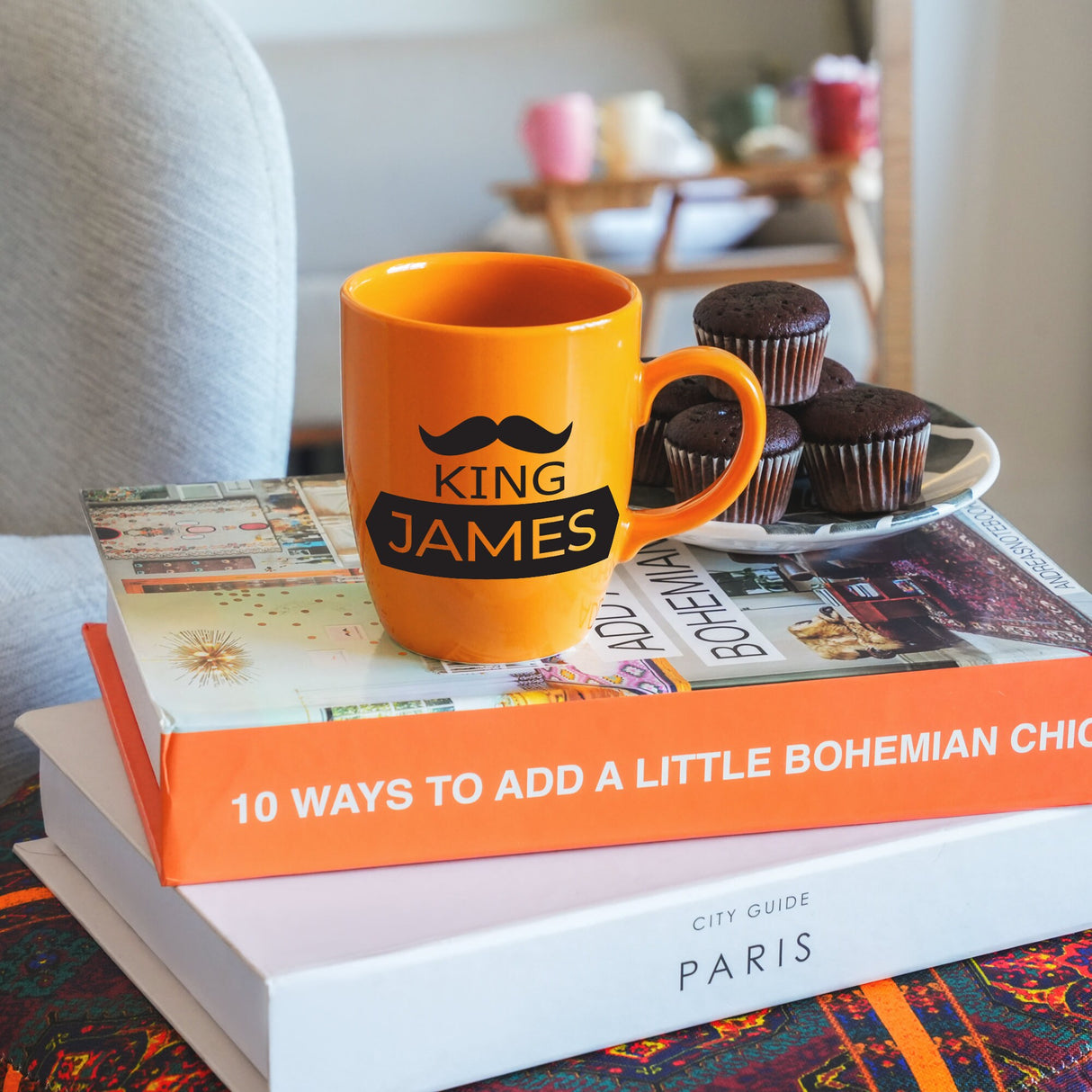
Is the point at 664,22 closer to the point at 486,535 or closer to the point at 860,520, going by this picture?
the point at 860,520

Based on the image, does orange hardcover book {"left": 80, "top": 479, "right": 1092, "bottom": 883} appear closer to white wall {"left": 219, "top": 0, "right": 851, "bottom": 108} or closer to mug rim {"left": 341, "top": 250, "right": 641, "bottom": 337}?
mug rim {"left": 341, "top": 250, "right": 641, "bottom": 337}

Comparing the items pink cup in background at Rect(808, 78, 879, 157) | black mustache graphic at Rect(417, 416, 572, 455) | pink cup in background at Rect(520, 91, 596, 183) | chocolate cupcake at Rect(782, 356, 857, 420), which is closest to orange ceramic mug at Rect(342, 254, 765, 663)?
black mustache graphic at Rect(417, 416, 572, 455)

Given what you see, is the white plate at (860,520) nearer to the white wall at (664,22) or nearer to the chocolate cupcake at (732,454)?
the chocolate cupcake at (732,454)

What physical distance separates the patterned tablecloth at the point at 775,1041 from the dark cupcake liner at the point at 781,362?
218mm

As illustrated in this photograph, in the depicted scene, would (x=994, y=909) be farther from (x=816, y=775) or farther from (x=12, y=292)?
(x=12, y=292)

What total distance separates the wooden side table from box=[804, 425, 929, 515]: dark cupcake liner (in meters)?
1.32

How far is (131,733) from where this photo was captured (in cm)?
47

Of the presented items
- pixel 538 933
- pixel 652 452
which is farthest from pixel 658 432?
pixel 538 933

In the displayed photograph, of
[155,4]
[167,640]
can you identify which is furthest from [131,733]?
[155,4]

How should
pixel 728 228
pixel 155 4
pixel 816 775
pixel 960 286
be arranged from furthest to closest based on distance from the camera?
pixel 728 228
pixel 960 286
pixel 155 4
pixel 816 775

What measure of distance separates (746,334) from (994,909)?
0.81 feet

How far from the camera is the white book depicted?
1.24 feet

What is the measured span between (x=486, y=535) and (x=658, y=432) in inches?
6.4

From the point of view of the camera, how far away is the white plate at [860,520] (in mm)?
502
